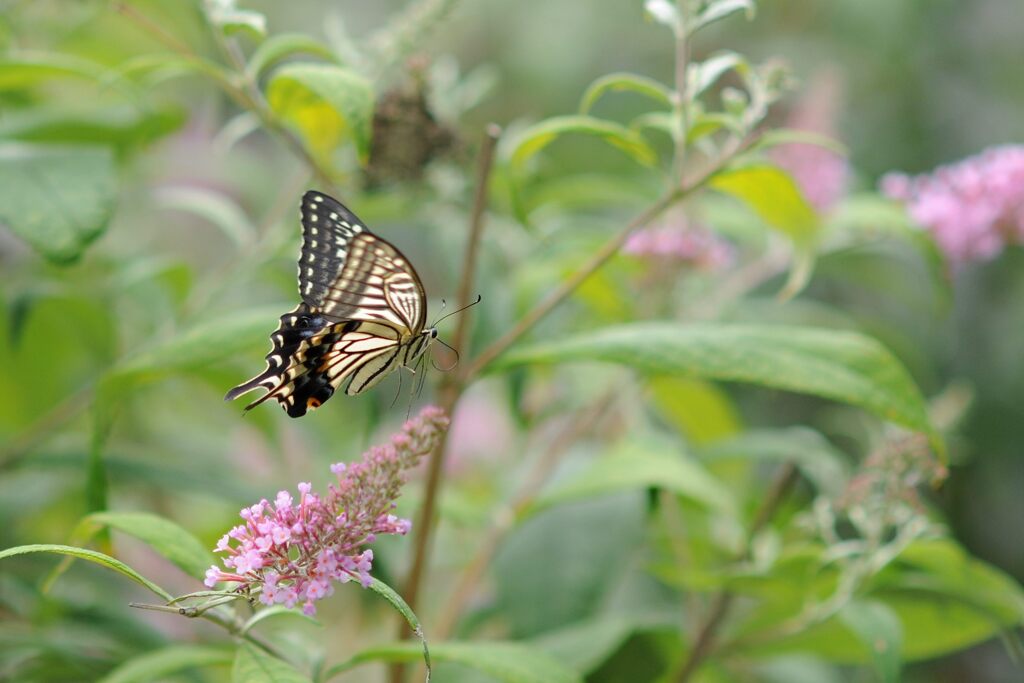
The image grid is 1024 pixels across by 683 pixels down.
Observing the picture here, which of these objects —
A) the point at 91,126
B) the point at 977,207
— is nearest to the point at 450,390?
the point at 91,126

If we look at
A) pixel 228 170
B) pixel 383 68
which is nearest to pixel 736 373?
pixel 383 68

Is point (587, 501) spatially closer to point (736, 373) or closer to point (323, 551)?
point (736, 373)

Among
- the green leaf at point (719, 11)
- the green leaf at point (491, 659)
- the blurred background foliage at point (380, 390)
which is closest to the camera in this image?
the green leaf at point (491, 659)

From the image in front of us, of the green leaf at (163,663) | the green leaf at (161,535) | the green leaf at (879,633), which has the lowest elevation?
the green leaf at (879,633)

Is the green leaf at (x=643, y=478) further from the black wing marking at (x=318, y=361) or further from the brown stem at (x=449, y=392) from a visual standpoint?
the black wing marking at (x=318, y=361)

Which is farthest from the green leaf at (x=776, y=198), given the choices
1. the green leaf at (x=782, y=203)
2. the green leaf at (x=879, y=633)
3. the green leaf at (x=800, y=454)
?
the green leaf at (x=879, y=633)

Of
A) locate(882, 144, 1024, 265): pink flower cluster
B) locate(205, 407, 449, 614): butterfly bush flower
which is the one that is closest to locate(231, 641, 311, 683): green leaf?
locate(205, 407, 449, 614): butterfly bush flower
